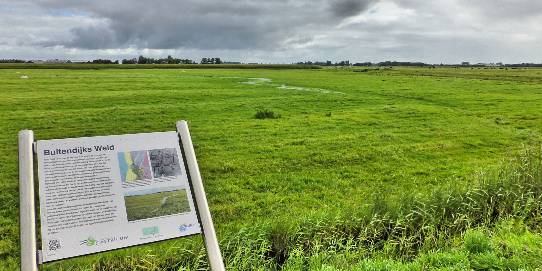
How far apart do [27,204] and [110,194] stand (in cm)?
83

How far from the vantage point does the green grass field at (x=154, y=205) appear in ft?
16.8

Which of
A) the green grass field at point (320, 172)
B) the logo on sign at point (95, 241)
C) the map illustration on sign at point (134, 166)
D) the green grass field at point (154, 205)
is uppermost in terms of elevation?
the map illustration on sign at point (134, 166)

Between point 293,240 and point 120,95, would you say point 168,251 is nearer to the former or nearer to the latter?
point 293,240

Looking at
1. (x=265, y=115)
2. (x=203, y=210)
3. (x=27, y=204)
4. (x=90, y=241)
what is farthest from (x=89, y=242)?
(x=265, y=115)

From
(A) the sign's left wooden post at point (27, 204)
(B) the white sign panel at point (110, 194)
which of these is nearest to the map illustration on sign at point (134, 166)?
(B) the white sign panel at point (110, 194)

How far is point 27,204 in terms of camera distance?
15.5 ft

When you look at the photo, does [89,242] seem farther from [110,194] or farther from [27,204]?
[27,204]

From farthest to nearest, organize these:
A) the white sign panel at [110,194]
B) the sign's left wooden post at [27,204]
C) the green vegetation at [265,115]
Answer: the green vegetation at [265,115]
the white sign panel at [110,194]
the sign's left wooden post at [27,204]

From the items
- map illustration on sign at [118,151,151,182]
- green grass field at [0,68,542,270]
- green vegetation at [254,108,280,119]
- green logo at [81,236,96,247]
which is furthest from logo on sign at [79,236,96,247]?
green vegetation at [254,108,280,119]

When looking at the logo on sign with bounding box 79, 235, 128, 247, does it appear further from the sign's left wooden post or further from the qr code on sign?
the sign's left wooden post

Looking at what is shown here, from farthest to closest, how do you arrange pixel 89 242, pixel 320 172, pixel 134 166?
pixel 320 172
pixel 134 166
pixel 89 242

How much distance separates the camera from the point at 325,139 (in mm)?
21781

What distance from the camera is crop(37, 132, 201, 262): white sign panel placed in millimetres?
4770

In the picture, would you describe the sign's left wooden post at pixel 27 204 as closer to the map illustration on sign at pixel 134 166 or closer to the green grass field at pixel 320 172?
the map illustration on sign at pixel 134 166
